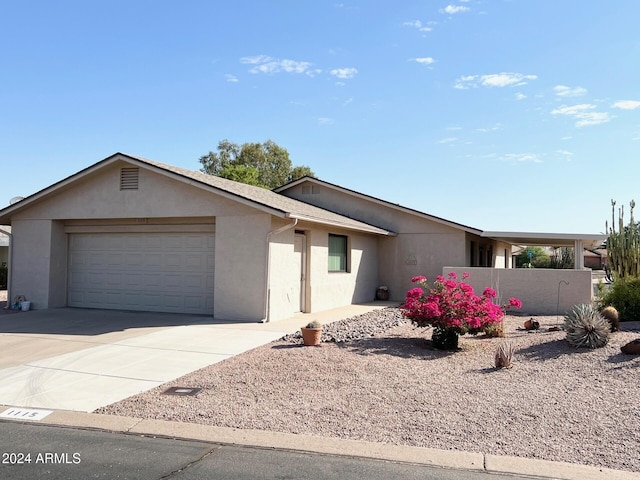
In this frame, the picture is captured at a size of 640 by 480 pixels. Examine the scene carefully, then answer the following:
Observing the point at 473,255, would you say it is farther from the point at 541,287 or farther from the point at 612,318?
the point at 612,318

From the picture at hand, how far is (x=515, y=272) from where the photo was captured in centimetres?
1633

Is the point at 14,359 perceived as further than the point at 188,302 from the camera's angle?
No

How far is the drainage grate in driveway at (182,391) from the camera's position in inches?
274

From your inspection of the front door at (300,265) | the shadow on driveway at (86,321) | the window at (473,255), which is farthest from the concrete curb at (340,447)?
the window at (473,255)

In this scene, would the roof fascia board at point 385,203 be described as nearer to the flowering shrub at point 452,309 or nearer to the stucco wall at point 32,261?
the flowering shrub at point 452,309

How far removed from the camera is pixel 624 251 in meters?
14.9

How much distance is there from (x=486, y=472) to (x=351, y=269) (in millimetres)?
13702

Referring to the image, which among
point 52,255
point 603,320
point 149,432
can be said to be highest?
point 52,255

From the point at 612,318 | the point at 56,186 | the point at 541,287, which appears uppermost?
the point at 56,186

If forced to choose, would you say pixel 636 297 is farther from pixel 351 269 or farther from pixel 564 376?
pixel 351 269

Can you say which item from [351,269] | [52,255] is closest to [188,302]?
[52,255]

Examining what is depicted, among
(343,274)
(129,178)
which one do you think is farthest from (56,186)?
(343,274)

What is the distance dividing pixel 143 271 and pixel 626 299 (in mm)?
12479

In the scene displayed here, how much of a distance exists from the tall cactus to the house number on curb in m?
14.2
